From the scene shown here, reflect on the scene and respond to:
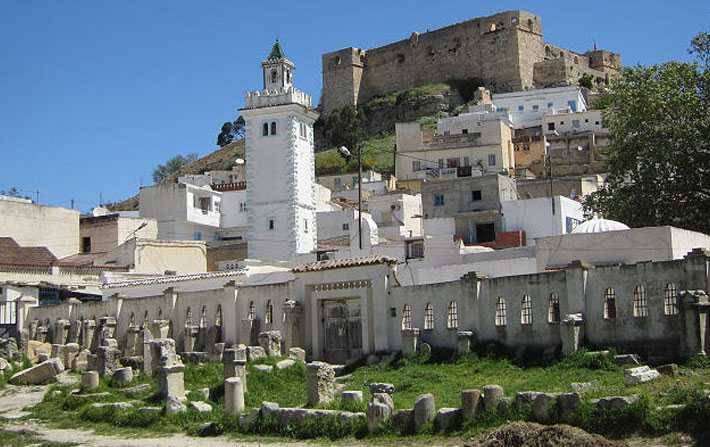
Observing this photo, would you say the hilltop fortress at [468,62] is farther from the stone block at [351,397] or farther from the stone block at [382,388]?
the stone block at [351,397]

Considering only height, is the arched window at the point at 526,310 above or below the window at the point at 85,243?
below

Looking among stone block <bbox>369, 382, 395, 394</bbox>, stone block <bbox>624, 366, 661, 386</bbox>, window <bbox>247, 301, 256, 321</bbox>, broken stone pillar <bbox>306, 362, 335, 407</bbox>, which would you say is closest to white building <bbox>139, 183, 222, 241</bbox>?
window <bbox>247, 301, 256, 321</bbox>

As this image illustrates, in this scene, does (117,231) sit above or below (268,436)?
above

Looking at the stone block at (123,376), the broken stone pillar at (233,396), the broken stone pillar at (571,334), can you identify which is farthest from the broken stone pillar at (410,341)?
the stone block at (123,376)

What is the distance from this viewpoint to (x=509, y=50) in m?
112

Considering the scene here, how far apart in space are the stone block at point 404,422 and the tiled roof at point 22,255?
3197 centimetres

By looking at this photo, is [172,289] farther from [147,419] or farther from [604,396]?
[604,396]

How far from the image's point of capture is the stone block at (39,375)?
3102 centimetres

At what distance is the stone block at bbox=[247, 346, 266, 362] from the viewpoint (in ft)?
89.3

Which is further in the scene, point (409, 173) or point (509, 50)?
point (509, 50)

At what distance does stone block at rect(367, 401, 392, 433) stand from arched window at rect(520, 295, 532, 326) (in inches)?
320

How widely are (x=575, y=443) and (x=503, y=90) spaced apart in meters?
99.4

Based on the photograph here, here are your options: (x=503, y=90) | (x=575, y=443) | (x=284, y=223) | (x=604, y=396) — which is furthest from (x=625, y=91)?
(x=503, y=90)

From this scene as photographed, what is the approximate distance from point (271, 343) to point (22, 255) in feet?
83.1
